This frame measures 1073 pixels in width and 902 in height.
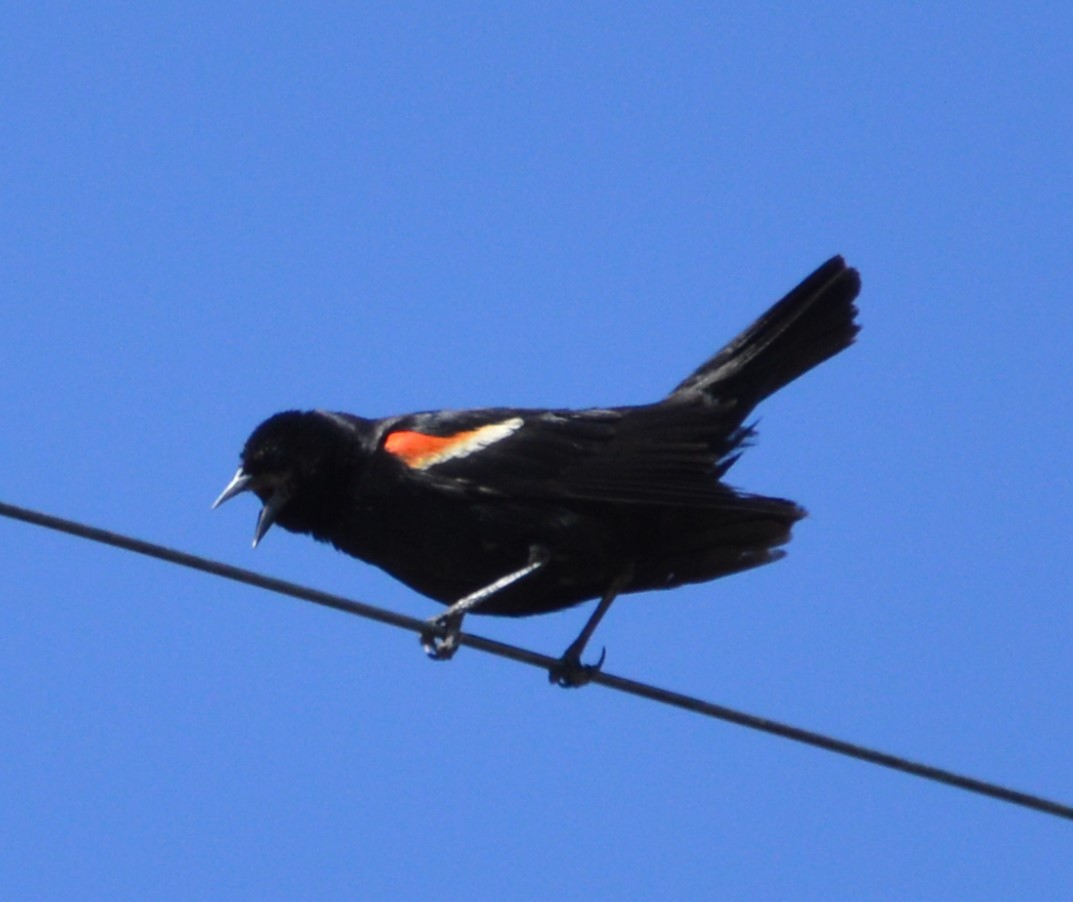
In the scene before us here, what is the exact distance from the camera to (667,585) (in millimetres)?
6789

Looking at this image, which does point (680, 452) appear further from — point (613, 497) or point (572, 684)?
point (572, 684)

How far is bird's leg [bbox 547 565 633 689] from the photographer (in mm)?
6359

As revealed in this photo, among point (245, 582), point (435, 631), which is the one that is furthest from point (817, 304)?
point (245, 582)

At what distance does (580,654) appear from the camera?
6.55m

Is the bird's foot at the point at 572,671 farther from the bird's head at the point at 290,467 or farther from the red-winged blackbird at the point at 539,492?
the bird's head at the point at 290,467

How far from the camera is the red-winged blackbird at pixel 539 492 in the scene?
652cm

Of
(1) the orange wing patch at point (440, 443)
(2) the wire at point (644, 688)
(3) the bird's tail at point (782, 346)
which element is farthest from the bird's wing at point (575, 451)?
(2) the wire at point (644, 688)

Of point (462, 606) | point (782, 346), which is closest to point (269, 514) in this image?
point (462, 606)

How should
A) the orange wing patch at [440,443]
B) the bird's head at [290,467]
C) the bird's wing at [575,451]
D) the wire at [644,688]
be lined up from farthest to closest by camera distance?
1. the bird's head at [290,467]
2. the orange wing patch at [440,443]
3. the bird's wing at [575,451]
4. the wire at [644,688]

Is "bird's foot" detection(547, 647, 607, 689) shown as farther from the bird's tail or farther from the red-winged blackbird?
the bird's tail

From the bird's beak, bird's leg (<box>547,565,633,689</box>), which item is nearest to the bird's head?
the bird's beak

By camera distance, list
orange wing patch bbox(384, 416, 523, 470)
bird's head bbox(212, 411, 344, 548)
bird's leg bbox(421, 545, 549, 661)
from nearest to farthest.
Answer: bird's leg bbox(421, 545, 549, 661) → orange wing patch bbox(384, 416, 523, 470) → bird's head bbox(212, 411, 344, 548)

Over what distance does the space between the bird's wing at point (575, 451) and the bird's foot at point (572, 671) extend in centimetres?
61

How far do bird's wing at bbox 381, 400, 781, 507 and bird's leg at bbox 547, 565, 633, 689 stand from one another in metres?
0.43
